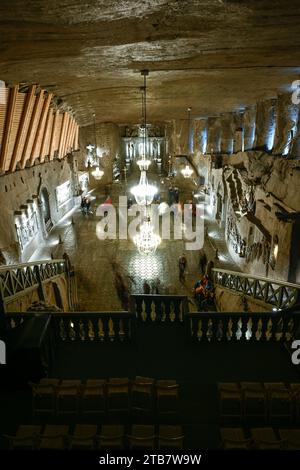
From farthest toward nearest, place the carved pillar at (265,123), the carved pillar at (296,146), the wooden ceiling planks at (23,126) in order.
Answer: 1. the carved pillar at (265,123)
2. the carved pillar at (296,146)
3. the wooden ceiling planks at (23,126)

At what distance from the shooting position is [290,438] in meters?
4.22

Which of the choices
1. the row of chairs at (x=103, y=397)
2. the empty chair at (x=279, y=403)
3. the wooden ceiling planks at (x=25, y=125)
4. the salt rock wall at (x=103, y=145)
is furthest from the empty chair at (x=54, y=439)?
the salt rock wall at (x=103, y=145)

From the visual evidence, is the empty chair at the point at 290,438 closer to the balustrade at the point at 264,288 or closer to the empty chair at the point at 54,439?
the empty chair at the point at 54,439

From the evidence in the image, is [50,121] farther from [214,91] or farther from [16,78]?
[214,91]

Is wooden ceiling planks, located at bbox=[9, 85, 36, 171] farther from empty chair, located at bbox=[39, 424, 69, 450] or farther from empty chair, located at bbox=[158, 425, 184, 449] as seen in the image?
empty chair, located at bbox=[158, 425, 184, 449]

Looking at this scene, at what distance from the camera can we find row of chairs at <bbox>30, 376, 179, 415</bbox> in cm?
480

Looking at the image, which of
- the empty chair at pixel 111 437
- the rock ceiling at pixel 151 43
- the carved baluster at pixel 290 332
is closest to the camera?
the empty chair at pixel 111 437

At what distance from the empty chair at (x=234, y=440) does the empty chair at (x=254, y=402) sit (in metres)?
0.47

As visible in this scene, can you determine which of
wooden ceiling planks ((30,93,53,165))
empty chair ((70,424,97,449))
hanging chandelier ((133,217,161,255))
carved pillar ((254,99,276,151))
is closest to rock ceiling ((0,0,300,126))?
wooden ceiling planks ((30,93,53,165))

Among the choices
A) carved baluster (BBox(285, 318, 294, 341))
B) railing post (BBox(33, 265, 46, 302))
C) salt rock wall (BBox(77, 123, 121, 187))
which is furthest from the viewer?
salt rock wall (BBox(77, 123, 121, 187))

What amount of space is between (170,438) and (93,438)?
1015 millimetres

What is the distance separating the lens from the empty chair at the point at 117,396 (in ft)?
15.9

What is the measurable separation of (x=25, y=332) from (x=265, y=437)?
13.6 ft

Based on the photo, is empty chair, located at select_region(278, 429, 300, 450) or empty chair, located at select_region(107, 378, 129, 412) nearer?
empty chair, located at select_region(278, 429, 300, 450)
